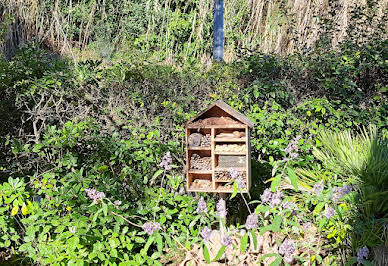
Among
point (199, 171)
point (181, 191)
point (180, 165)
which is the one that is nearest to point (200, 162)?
point (199, 171)

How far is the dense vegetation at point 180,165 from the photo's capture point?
9.15ft

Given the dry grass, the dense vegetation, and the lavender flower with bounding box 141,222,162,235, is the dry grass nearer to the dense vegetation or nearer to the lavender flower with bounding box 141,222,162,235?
the dense vegetation

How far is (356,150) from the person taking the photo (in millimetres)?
3332

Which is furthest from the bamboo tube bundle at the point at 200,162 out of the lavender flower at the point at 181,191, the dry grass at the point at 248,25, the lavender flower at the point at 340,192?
the dry grass at the point at 248,25

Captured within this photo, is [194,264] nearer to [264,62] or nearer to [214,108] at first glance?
[214,108]

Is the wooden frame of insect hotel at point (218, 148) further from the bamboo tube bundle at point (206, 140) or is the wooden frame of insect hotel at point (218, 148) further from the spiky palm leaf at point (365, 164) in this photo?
the spiky palm leaf at point (365, 164)

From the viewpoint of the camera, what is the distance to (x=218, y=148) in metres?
3.04

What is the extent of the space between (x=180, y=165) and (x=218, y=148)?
2.77 feet

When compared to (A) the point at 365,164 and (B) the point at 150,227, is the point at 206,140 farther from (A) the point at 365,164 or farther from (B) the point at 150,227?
(A) the point at 365,164

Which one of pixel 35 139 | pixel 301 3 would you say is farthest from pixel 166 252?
pixel 301 3

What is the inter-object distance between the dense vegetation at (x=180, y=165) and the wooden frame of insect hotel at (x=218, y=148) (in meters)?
0.23

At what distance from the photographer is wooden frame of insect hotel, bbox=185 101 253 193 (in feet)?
9.76

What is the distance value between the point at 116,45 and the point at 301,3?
5.13 metres

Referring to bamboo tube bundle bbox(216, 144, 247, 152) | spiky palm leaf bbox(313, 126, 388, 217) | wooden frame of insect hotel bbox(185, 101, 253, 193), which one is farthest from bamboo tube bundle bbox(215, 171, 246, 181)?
spiky palm leaf bbox(313, 126, 388, 217)
